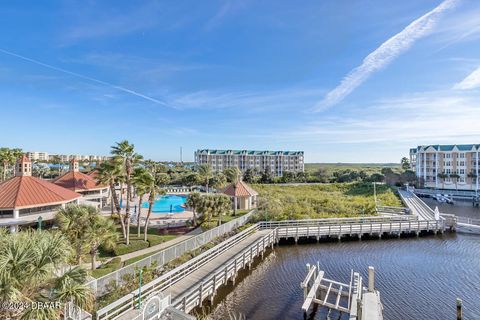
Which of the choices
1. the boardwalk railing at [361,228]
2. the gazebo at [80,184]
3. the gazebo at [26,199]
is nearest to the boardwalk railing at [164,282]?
the boardwalk railing at [361,228]

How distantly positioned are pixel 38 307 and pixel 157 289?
7.00 metres

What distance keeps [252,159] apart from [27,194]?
286 ft

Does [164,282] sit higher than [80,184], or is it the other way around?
[80,184]

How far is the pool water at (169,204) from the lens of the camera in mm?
36531

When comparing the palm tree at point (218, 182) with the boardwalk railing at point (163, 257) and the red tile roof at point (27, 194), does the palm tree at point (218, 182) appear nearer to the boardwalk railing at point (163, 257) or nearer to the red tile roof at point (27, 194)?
the boardwalk railing at point (163, 257)

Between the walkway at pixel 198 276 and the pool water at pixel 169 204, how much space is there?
1566cm

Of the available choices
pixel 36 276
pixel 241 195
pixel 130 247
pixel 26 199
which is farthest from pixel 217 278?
pixel 241 195

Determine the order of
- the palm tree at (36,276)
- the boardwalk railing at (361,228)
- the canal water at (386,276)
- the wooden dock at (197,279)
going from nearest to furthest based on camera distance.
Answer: the palm tree at (36,276), the wooden dock at (197,279), the canal water at (386,276), the boardwalk railing at (361,228)

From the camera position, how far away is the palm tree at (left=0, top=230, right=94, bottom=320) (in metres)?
6.25

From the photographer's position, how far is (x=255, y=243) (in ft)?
69.7

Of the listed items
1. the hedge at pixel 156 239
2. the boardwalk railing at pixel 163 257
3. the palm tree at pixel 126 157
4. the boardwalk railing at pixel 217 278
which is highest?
the palm tree at pixel 126 157

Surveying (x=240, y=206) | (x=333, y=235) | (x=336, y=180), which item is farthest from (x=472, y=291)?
(x=336, y=180)

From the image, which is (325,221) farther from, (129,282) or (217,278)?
(129,282)

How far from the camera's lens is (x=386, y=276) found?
17875mm
